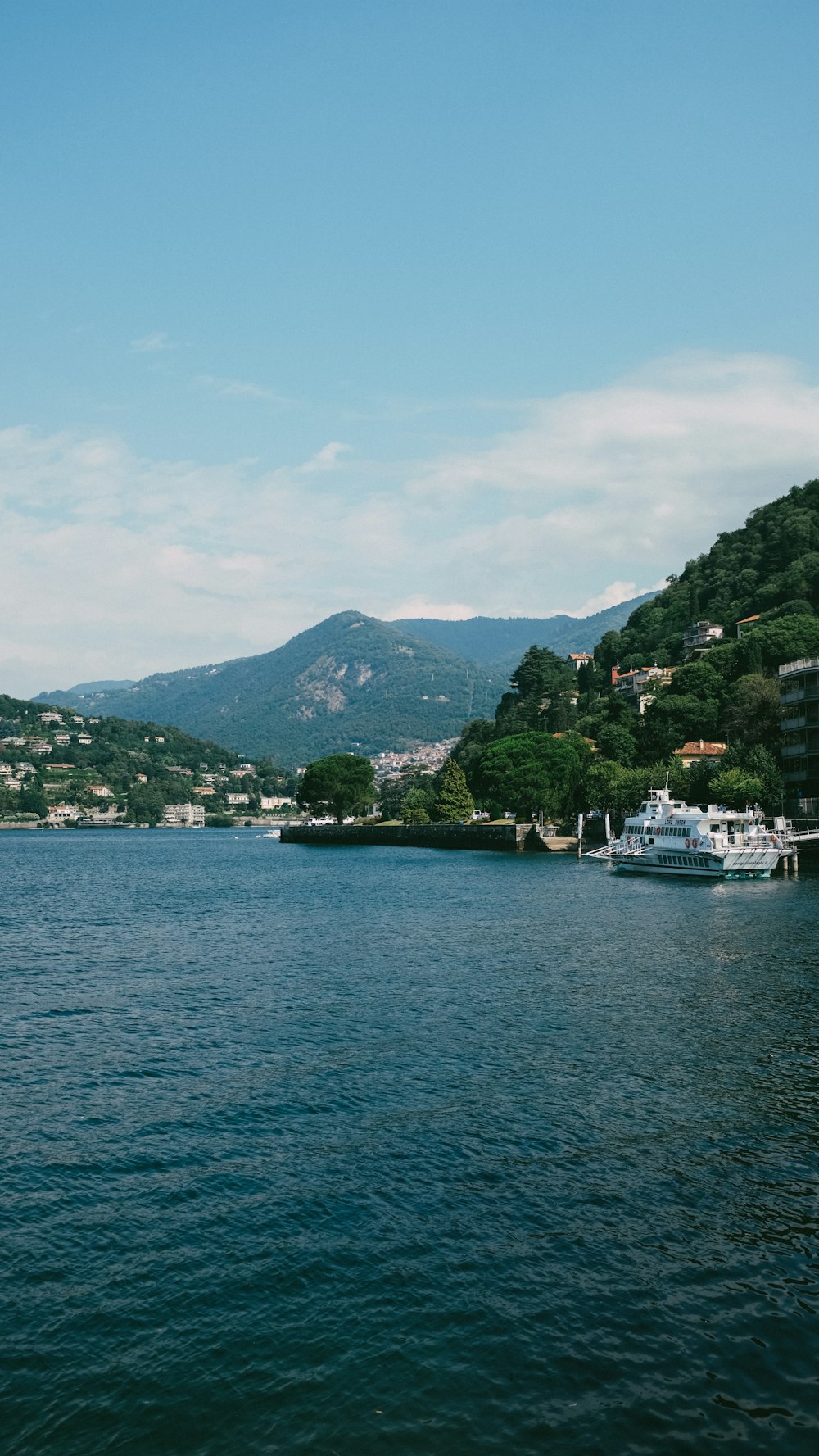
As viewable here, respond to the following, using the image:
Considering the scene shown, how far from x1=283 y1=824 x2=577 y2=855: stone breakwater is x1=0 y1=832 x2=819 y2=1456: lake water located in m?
99.8

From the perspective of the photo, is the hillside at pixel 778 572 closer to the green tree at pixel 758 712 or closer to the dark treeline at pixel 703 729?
the dark treeline at pixel 703 729

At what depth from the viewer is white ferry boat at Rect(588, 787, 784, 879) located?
8875 centimetres

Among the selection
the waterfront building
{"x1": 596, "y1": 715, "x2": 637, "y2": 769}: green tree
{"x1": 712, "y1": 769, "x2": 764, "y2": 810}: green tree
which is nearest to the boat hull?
{"x1": 712, "y1": 769, "x2": 764, "y2": 810}: green tree

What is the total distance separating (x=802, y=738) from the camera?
342 feet

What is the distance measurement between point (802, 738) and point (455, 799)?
74.8 meters

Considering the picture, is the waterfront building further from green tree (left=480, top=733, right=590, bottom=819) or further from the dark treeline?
green tree (left=480, top=733, right=590, bottom=819)

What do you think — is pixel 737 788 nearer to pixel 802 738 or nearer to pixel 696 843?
pixel 802 738

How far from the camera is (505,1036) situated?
31.8 meters

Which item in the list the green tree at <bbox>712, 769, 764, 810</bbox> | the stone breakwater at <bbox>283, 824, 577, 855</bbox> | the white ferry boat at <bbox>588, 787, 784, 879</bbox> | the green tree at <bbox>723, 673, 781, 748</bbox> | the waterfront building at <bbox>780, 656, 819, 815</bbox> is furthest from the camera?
the stone breakwater at <bbox>283, 824, 577, 855</bbox>

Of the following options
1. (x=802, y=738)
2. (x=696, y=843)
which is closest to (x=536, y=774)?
(x=802, y=738)

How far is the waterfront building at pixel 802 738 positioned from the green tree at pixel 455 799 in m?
70.1

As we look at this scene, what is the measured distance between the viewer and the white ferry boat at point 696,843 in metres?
88.8

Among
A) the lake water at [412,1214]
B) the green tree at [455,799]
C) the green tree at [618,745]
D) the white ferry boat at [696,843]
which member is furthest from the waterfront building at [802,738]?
the green tree at [455,799]

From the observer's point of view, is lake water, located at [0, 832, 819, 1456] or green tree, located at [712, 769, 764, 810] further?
green tree, located at [712, 769, 764, 810]
